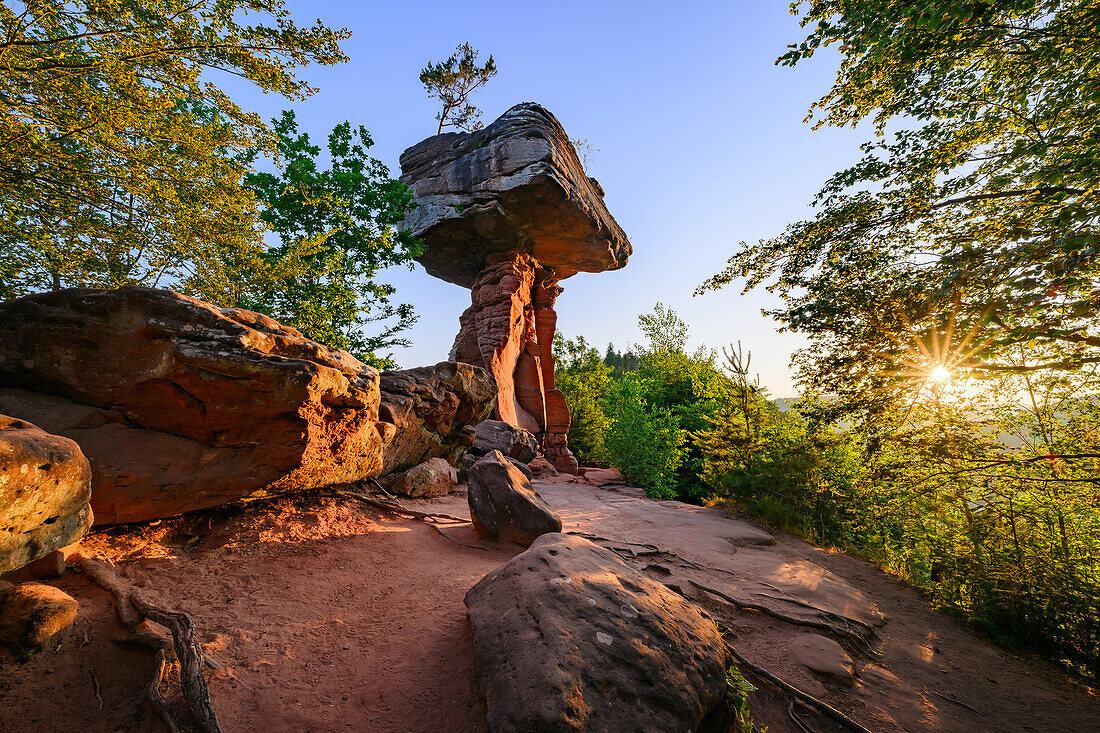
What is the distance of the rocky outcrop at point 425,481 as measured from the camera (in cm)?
661

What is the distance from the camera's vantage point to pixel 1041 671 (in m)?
3.68

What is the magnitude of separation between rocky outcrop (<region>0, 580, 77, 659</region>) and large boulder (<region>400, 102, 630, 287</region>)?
45.4 feet

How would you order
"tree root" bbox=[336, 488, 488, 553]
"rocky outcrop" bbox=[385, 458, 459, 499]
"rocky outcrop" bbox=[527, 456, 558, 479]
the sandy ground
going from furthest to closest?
1. "rocky outcrop" bbox=[527, 456, 558, 479]
2. "rocky outcrop" bbox=[385, 458, 459, 499]
3. "tree root" bbox=[336, 488, 488, 553]
4. the sandy ground

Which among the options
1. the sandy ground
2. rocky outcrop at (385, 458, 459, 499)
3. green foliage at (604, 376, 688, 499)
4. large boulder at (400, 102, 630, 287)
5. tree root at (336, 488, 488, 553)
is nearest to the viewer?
the sandy ground

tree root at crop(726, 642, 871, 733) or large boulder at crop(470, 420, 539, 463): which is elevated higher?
large boulder at crop(470, 420, 539, 463)

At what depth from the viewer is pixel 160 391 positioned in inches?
138

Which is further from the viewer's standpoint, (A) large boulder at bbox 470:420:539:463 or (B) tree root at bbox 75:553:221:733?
(A) large boulder at bbox 470:420:539:463

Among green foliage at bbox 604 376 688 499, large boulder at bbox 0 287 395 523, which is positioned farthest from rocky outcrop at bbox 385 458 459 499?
green foliage at bbox 604 376 688 499

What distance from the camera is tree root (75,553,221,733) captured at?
6.21 ft

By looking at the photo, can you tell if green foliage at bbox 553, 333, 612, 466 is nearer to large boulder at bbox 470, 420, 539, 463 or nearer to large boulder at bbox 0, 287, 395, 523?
large boulder at bbox 470, 420, 539, 463

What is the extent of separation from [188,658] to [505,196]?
1423 cm

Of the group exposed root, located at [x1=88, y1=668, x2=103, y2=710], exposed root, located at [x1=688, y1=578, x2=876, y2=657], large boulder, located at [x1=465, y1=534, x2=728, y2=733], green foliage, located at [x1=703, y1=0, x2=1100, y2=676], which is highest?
green foliage, located at [x1=703, y1=0, x2=1100, y2=676]

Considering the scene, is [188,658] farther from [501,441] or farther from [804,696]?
[501,441]

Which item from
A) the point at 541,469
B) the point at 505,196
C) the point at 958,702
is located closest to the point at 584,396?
the point at 541,469
